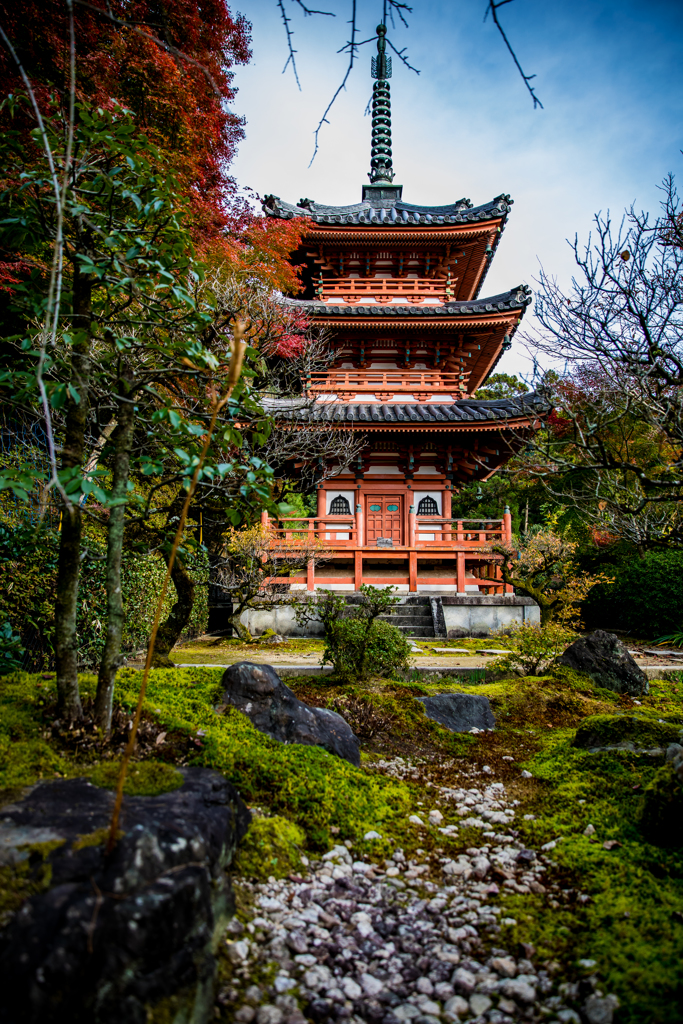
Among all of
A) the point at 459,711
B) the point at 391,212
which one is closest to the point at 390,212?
the point at 391,212

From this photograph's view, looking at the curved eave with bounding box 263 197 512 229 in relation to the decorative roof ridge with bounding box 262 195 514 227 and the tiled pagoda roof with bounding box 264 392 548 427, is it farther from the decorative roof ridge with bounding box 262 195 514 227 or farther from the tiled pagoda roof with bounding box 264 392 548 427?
the tiled pagoda roof with bounding box 264 392 548 427

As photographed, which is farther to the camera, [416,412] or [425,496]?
[425,496]

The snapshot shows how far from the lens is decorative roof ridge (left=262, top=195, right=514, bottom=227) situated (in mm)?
14789

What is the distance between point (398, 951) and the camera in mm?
2160

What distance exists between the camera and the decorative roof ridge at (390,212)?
14789 millimetres

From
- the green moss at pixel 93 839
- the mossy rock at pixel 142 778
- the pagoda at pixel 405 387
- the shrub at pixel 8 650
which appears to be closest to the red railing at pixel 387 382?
the pagoda at pixel 405 387

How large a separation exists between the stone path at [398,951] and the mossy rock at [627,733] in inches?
58.4

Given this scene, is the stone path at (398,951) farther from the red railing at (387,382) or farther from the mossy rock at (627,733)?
the red railing at (387,382)

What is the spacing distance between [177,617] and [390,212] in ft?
51.2

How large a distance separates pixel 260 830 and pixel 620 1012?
5.21ft

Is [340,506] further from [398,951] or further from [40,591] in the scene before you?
[398,951]

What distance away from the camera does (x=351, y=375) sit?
15438 millimetres

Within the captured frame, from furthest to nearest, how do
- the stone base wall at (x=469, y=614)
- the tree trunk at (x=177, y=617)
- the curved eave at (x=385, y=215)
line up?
the curved eave at (x=385, y=215), the stone base wall at (x=469, y=614), the tree trunk at (x=177, y=617)

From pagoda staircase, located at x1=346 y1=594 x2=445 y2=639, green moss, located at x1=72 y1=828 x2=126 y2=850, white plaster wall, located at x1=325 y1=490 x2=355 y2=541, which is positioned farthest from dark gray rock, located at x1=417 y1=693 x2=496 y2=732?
white plaster wall, located at x1=325 y1=490 x2=355 y2=541
